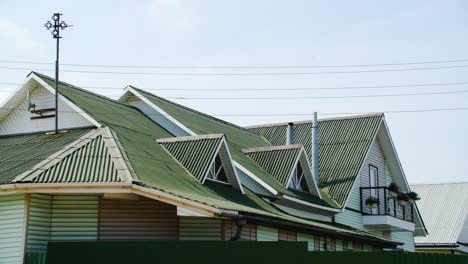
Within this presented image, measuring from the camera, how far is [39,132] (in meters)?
20.5

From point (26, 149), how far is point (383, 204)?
16.4 metres

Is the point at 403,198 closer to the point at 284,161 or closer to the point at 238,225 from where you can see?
the point at 284,161

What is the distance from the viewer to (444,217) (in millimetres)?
39219

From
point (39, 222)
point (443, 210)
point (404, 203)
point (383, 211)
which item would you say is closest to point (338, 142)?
point (383, 211)

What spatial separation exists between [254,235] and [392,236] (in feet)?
47.9

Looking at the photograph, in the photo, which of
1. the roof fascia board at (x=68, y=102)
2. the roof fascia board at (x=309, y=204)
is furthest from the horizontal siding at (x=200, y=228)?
the roof fascia board at (x=309, y=204)

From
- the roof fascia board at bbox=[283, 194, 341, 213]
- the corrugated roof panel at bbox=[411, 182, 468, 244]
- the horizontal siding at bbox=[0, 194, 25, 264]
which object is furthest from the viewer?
the corrugated roof panel at bbox=[411, 182, 468, 244]

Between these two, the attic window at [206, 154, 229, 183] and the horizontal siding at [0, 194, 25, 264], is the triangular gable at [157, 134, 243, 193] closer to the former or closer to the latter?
the attic window at [206, 154, 229, 183]

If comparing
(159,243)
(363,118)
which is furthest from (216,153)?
(363,118)

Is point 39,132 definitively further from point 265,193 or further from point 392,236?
point 392,236

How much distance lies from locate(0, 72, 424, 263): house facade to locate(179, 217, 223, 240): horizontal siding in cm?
2

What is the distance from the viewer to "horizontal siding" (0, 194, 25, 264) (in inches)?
606

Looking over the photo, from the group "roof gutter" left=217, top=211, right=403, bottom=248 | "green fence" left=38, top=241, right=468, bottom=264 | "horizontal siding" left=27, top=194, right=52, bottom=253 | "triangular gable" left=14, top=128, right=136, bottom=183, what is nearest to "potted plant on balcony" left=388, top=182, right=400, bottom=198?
"roof gutter" left=217, top=211, right=403, bottom=248

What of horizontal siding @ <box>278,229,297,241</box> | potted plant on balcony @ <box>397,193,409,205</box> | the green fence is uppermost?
potted plant on balcony @ <box>397,193,409,205</box>
